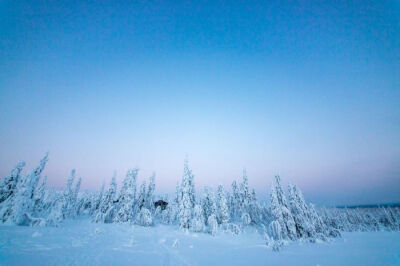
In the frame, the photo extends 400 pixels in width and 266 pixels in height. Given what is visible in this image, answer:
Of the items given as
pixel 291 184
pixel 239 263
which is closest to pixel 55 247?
pixel 239 263

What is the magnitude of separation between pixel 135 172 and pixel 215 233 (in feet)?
80.6

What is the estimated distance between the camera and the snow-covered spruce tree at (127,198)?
36.7 metres

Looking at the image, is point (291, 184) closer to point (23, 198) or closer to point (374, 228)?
point (23, 198)

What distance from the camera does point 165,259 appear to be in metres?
12.6

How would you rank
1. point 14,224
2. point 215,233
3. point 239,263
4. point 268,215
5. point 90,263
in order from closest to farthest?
point 90,263 < point 239,263 < point 14,224 < point 215,233 < point 268,215

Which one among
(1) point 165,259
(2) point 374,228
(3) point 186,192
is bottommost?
(2) point 374,228

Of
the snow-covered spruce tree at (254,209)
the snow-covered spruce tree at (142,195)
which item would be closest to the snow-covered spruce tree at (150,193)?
the snow-covered spruce tree at (142,195)

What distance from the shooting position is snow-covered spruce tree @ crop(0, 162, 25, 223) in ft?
73.5

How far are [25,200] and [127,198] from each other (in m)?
17.6

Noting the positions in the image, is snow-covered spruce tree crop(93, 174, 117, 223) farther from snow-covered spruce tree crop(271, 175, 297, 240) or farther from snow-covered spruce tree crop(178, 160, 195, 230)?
snow-covered spruce tree crop(271, 175, 297, 240)

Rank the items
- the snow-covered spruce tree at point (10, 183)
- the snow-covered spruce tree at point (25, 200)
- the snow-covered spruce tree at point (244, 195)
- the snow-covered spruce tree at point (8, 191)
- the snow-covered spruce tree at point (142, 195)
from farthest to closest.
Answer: the snow-covered spruce tree at point (142, 195), the snow-covered spruce tree at point (244, 195), the snow-covered spruce tree at point (10, 183), the snow-covered spruce tree at point (25, 200), the snow-covered spruce tree at point (8, 191)

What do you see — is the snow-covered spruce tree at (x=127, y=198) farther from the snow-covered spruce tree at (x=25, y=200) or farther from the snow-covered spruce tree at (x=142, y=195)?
the snow-covered spruce tree at (x=25, y=200)

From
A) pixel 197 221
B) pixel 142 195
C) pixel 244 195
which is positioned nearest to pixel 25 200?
pixel 142 195

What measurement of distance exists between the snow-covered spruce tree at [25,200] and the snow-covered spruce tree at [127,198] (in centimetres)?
1540
